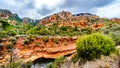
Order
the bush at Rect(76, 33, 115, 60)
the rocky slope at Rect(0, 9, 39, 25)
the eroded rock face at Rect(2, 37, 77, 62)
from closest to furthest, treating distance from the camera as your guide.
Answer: the bush at Rect(76, 33, 115, 60) < the eroded rock face at Rect(2, 37, 77, 62) < the rocky slope at Rect(0, 9, 39, 25)

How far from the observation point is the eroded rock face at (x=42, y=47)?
49188mm

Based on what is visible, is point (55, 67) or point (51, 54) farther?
point (51, 54)

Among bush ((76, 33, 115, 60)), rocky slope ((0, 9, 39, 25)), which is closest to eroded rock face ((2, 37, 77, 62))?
bush ((76, 33, 115, 60))

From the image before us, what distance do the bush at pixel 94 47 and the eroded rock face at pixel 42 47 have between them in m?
31.8

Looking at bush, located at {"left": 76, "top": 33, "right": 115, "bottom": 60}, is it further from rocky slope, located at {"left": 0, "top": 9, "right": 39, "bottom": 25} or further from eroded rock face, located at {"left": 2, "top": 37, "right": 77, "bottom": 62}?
rocky slope, located at {"left": 0, "top": 9, "right": 39, "bottom": 25}

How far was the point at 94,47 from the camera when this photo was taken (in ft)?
53.6

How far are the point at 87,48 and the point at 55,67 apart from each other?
3.97 metres

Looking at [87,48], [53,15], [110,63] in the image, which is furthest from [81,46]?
[53,15]

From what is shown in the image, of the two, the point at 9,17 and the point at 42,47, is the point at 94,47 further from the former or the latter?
the point at 9,17

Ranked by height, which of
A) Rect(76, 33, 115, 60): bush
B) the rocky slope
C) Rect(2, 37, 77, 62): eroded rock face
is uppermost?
the rocky slope

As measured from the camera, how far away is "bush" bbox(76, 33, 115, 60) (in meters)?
16.3

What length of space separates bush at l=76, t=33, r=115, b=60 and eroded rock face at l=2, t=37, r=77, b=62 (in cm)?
3184

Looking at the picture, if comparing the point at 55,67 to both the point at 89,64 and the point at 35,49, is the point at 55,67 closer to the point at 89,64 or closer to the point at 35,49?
the point at 89,64

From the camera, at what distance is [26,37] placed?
166 ft
